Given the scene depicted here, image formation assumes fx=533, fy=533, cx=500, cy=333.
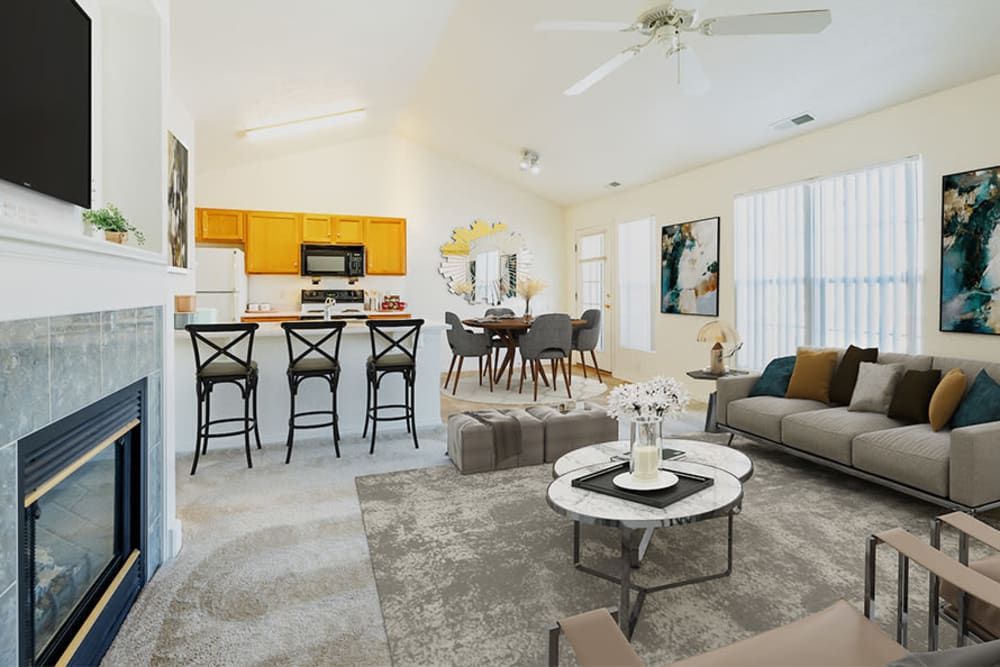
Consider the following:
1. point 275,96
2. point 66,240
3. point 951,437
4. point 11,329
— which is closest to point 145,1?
point 66,240

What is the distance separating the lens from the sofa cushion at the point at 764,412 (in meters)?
3.63

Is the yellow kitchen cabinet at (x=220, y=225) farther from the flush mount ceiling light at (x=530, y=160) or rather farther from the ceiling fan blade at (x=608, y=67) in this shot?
the ceiling fan blade at (x=608, y=67)

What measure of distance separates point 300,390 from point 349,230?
3117mm

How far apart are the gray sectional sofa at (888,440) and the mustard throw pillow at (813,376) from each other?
0.29 feet

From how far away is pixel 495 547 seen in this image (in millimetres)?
2488

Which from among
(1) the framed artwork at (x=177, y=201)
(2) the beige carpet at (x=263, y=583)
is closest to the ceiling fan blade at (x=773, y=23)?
(2) the beige carpet at (x=263, y=583)

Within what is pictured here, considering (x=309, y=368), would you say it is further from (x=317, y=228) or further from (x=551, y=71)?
(x=317, y=228)

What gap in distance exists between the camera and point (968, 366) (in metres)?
3.13

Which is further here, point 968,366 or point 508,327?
point 508,327

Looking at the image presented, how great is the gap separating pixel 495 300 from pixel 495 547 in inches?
227

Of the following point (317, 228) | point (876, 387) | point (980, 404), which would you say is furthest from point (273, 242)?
point (980, 404)

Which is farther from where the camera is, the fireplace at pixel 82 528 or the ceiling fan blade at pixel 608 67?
the ceiling fan blade at pixel 608 67

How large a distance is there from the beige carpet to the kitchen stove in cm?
338

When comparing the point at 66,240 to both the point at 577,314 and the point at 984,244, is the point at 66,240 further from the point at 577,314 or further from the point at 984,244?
the point at 577,314
